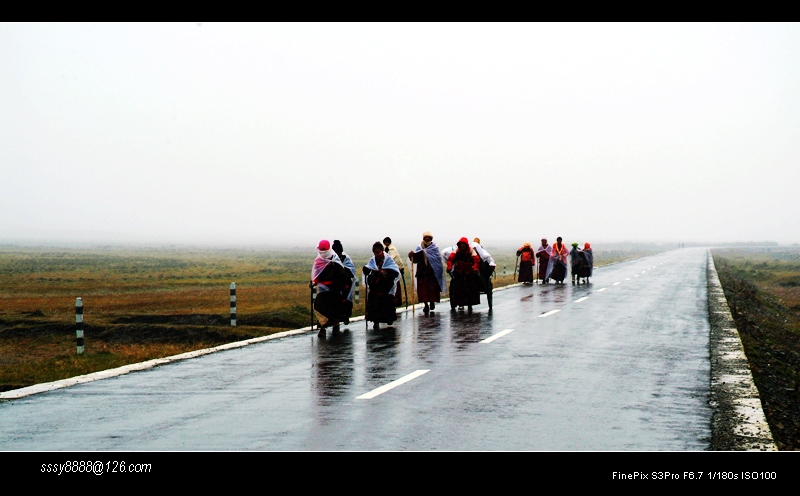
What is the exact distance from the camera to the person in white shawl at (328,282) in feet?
52.5

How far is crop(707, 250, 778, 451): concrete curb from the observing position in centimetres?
709

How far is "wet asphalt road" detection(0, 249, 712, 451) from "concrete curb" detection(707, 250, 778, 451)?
152mm

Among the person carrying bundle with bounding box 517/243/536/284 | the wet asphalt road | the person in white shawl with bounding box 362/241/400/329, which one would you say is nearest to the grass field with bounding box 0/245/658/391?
the wet asphalt road

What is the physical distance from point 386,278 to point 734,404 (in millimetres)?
9110

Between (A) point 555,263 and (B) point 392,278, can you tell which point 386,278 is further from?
(A) point 555,263

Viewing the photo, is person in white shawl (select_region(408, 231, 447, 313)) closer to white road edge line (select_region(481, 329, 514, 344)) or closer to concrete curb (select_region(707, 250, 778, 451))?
white road edge line (select_region(481, 329, 514, 344))

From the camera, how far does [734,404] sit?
888 centimetres

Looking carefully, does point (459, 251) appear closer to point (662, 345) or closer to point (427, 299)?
point (427, 299)

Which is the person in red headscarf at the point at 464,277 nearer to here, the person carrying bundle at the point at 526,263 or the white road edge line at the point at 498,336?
the white road edge line at the point at 498,336

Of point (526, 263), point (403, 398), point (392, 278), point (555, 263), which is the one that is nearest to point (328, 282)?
point (392, 278)

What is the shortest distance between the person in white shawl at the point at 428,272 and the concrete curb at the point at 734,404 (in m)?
7.38

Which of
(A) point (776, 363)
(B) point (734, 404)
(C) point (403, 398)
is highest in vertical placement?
(C) point (403, 398)
